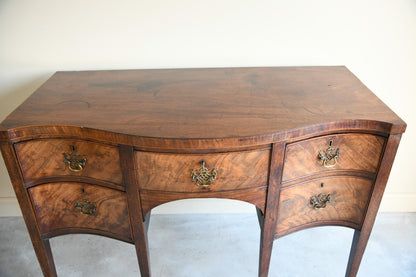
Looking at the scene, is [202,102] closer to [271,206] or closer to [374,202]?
[271,206]

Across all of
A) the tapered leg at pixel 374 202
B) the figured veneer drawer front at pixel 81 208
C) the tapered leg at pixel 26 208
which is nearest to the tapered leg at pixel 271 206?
the tapered leg at pixel 374 202

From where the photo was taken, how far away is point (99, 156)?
1032 millimetres

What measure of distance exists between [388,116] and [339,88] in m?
0.26

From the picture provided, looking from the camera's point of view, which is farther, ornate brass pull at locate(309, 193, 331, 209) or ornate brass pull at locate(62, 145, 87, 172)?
ornate brass pull at locate(309, 193, 331, 209)

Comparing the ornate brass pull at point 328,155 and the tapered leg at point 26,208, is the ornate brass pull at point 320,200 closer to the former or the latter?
the ornate brass pull at point 328,155

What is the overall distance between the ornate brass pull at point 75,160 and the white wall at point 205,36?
1.98 feet

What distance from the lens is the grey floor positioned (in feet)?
5.03

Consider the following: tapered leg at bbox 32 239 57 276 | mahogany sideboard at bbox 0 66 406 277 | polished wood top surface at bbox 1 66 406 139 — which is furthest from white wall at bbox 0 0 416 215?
tapered leg at bbox 32 239 57 276

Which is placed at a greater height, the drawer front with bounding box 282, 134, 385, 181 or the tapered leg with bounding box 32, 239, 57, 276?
the drawer front with bounding box 282, 134, 385, 181

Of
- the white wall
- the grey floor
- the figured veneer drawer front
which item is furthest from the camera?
the grey floor

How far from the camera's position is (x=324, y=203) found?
1172 millimetres

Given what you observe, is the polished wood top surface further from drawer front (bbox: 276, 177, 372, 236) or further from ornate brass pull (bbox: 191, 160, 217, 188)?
drawer front (bbox: 276, 177, 372, 236)

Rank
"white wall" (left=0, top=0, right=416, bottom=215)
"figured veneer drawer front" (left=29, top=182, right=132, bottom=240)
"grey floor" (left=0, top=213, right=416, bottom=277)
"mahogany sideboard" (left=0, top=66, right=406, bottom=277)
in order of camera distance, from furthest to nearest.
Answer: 1. "grey floor" (left=0, top=213, right=416, bottom=277)
2. "white wall" (left=0, top=0, right=416, bottom=215)
3. "figured veneer drawer front" (left=29, top=182, right=132, bottom=240)
4. "mahogany sideboard" (left=0, top=66, right=406, bottom=277)

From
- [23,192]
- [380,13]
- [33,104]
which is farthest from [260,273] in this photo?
[380,13]
